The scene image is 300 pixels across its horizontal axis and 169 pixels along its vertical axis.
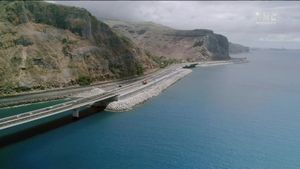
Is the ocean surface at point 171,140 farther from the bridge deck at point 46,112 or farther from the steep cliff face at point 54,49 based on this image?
the steep cliff face at point 54,49

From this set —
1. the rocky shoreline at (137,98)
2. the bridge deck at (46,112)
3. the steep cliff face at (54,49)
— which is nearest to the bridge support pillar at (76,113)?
the bridge deck at (46,112)

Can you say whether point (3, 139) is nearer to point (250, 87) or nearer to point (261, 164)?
point (261, 164)

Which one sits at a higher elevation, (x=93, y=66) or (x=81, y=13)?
(x=81, y=13)

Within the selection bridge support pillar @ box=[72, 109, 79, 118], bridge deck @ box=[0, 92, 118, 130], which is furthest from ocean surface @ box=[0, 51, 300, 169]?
bridge deck @ box=[0, 92, 118, 130]

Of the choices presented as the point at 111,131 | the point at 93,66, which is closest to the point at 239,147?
the point at 111,131

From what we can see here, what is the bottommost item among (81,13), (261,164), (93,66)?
(261,164)

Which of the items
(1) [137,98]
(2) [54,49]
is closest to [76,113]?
(1) [137,98]

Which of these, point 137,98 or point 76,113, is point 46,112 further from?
point 137,98

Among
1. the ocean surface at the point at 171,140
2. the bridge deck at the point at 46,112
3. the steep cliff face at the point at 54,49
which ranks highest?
the steep cliff face at the point at 54,49
